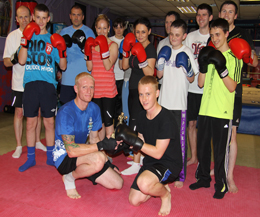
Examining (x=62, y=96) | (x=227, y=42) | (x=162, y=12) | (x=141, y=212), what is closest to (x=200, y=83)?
(x=227, y=42)

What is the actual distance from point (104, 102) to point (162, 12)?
29.9ft

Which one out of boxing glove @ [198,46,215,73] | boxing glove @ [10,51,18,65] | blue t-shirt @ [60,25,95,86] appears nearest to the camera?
boxing glove @ [198,46,215,73]

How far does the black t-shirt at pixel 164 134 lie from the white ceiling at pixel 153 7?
25.0 feet

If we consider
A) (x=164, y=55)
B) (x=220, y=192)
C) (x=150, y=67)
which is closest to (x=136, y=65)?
(x=150, y=67)

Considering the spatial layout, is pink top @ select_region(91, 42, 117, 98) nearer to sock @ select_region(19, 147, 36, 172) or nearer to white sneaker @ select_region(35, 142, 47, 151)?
sock @ select_region(19, 147, 36, 172)

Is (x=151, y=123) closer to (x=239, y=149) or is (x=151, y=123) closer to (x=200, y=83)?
(x=200, y=83)

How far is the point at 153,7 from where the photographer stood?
10.1 m

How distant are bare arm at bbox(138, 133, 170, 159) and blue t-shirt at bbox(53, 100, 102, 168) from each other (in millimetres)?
629

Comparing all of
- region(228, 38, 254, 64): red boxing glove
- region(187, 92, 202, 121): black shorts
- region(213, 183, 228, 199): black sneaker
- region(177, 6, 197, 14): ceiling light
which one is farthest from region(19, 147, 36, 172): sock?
region(177, 6, 197, 14): ceiling light

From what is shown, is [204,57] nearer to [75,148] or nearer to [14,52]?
[75,148]

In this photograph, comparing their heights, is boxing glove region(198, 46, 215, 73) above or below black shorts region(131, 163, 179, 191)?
above

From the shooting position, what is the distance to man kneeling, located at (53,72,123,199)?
2.13 meters

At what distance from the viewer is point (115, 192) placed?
236 cm

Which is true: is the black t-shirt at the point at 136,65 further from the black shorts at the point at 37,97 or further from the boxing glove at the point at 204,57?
the black shorts at the point at 37,97
